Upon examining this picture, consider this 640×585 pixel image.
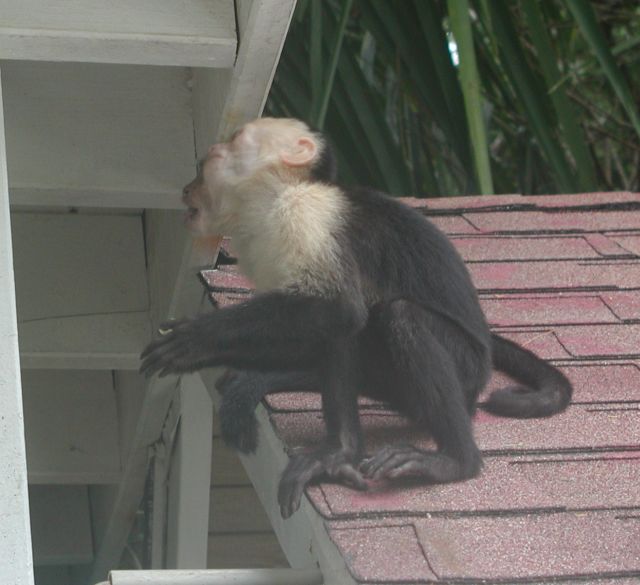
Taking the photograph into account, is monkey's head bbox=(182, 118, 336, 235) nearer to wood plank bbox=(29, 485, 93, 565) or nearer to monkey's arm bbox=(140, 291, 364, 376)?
monkey's arm bbox=(140, 291, 364, 376)

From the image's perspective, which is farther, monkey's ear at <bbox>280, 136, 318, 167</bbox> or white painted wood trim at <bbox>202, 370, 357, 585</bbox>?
monkey's ear at <bbox>280, 136, 318, 167</bbox>

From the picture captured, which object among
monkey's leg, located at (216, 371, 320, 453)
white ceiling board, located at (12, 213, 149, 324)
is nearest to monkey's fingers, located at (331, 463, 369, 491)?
monkey's leg, located at (216, 371, 320, 453)

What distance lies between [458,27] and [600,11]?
7.93 ft

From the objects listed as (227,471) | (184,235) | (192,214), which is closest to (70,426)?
(227,471)

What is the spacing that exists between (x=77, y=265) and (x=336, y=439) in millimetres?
1550

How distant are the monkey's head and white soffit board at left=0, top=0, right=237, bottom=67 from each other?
14.3 inches

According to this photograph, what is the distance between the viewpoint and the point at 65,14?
Answer: 2.67 metres

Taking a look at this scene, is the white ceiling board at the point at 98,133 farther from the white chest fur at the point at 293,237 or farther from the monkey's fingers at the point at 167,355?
the monkey's fingers at the point at 167,355

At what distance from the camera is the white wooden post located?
241 centimetres

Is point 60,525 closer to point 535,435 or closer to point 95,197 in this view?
point 95,197

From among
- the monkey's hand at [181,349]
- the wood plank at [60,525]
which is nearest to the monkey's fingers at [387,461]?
the monkey's hand at [181,349]

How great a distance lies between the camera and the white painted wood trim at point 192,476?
12.9 ft

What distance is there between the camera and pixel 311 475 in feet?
8.45

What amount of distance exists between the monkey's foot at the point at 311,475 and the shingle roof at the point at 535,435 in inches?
0.9
